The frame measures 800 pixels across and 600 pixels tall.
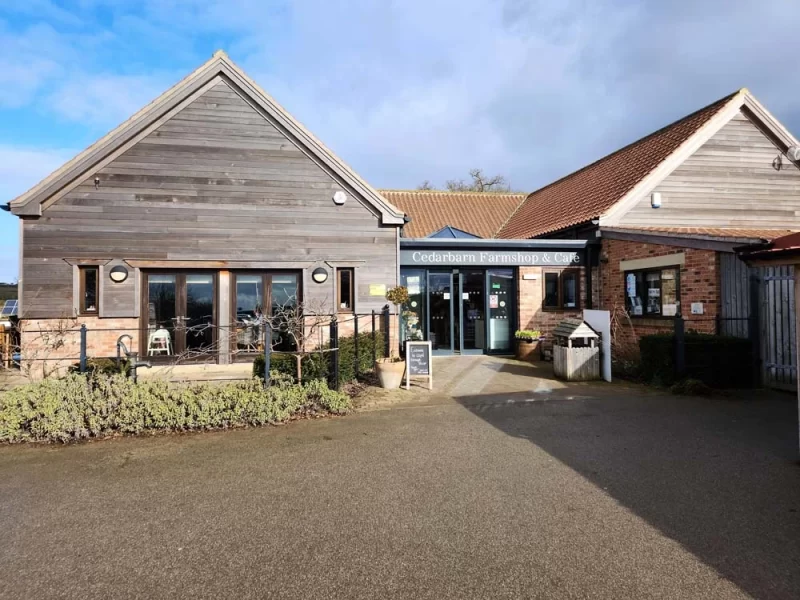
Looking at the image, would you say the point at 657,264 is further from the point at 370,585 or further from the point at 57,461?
the point at 57,461

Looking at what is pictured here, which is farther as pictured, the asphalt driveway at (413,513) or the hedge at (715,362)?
the hedge at (715,362)

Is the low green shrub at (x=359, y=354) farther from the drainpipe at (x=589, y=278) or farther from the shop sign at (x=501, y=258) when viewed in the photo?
the drainpipe at (x=589, y=278)

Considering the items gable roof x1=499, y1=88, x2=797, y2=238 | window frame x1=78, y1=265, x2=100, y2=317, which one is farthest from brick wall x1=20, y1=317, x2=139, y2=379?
gable roof x1=499, y1=88, x2=797, y2=238

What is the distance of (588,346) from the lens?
10.1 m

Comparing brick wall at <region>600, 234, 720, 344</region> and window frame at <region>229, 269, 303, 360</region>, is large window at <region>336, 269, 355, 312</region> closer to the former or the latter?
window frame at <region>229, 269, 303, 360</region>

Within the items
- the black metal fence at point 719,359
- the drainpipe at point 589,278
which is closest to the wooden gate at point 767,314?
the black metal fence at point 719,359

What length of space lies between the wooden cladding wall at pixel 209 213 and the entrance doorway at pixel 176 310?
0.45 meters

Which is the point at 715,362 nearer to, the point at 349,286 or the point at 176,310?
the point at 349,286

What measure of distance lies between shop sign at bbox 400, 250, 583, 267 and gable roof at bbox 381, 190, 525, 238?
236 inches

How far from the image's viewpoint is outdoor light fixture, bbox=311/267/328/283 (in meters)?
11.3

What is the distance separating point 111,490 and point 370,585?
2.90 meters

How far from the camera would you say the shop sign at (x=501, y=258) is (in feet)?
43.7

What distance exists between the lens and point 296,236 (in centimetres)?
1129

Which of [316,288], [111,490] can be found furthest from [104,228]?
[111,490]
